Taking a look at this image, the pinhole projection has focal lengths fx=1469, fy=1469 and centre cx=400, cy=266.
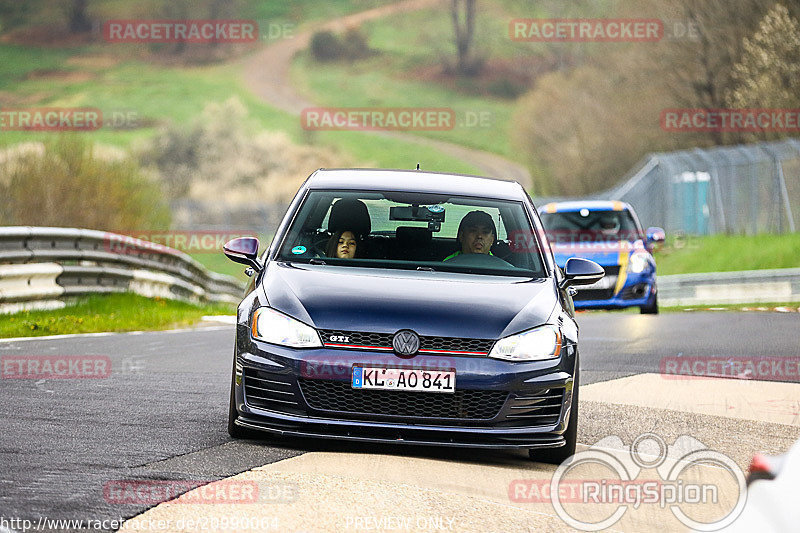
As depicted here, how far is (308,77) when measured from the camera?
464 ft

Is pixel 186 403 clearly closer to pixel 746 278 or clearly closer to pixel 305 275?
pixel 305 275

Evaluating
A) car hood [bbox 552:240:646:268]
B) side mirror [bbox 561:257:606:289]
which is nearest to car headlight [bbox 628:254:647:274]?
car hood [bbox 552:240:646:268]

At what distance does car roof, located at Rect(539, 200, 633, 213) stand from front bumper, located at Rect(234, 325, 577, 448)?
14.9 meters

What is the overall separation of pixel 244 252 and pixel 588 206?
48.0 ft

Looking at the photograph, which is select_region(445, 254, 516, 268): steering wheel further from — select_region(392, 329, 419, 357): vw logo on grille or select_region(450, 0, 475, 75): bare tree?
select_region(450, 0, 475, 75): bare tree

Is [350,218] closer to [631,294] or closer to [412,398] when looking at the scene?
[412,398]

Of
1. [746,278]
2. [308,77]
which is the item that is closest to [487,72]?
[308,77]

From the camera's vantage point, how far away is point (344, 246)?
9148mm

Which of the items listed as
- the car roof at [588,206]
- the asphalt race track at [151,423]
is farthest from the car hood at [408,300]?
the car roof at [588,206]

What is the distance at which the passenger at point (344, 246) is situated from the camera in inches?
358

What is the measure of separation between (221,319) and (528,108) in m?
53.5

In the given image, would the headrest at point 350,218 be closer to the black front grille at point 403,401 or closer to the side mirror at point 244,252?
the side mirror at point 244,252

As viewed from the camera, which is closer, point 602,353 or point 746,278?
point 602,353

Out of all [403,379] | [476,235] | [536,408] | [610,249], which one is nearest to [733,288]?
[610,249]
